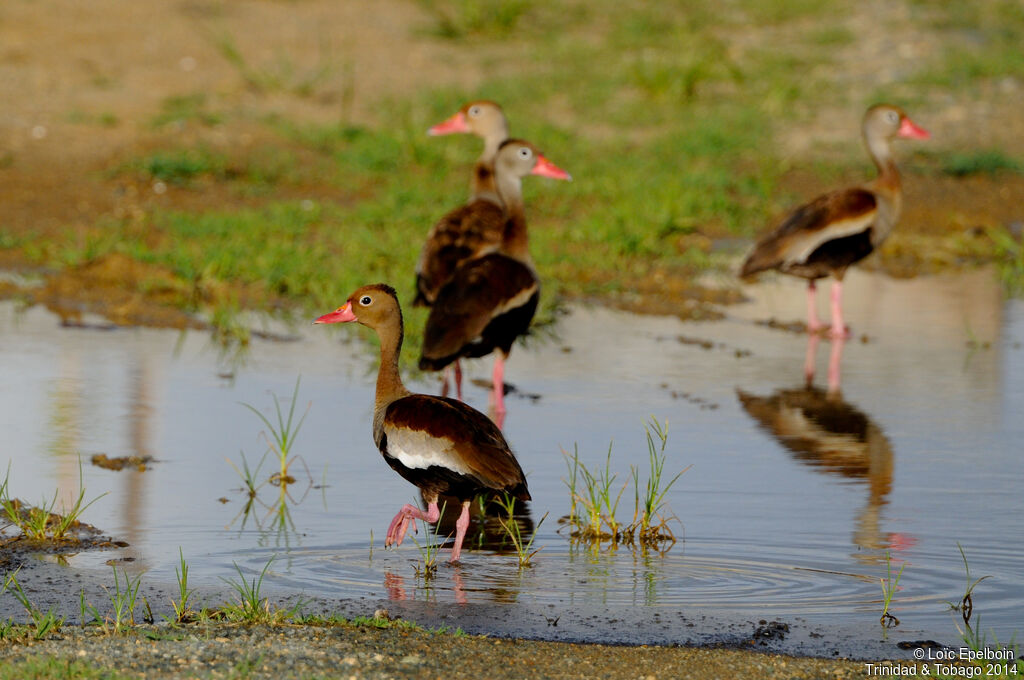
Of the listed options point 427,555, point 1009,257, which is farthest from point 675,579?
point 1009,257

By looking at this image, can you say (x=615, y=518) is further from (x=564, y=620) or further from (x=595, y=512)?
(x=564, y=620)

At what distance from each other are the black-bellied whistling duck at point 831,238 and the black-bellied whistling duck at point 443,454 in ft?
16.2

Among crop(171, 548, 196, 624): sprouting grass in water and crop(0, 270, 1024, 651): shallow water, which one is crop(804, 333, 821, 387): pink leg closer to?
crop(0, 270, 1024, 651): shallow water

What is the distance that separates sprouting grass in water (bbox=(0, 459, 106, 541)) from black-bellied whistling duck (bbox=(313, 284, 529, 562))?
3.83ft

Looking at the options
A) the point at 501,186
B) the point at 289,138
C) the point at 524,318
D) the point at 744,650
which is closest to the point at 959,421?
the point at 524,318

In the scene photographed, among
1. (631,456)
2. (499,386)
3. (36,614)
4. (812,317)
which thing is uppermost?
(812,317)

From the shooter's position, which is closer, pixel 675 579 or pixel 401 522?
pixel 675 579

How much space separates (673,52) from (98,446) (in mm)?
12893

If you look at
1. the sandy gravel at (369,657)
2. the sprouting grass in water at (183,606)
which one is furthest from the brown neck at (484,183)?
the sandy gravel at (369,657)

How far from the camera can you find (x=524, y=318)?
899 centimetres

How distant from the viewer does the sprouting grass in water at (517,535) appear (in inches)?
241

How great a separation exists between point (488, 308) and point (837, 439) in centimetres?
195

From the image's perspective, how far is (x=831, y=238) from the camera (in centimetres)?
1133

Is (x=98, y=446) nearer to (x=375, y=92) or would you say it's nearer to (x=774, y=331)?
(x=774, y=331)
